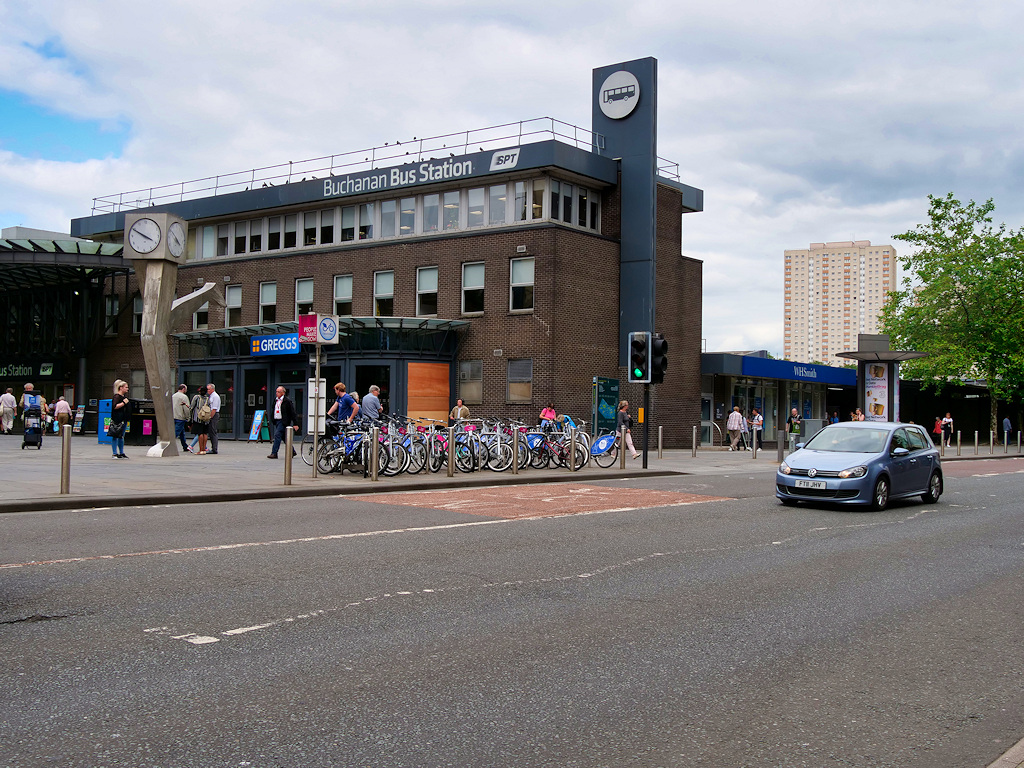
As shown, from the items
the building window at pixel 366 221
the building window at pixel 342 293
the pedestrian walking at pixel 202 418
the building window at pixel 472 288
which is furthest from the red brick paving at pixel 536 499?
the building window at pixel 366 221

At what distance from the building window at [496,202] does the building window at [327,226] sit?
714 cm

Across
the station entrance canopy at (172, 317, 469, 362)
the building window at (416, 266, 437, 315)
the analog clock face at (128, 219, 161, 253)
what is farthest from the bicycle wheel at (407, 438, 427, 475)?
the building window at (416, 266, 437, 315)

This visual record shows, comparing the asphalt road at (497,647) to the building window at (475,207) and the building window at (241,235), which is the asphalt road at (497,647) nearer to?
the building window at (475,207)

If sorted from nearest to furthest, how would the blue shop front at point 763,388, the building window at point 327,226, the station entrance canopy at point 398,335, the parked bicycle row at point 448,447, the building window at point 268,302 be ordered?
the parked bicycle row at point 448,447 < the station entrance canopy at point 398,335 < the building window at point 327,226 < the building window at point 268,302 < the blue shop front at point 763,388

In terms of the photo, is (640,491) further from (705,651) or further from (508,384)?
(508,384)

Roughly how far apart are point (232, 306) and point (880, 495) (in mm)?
31122

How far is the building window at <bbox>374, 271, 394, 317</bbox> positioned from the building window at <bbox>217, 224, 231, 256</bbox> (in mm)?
8404

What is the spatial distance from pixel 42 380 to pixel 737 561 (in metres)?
42.5

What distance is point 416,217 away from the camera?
35344 millimetres

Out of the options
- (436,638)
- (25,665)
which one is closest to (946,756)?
(436,638)

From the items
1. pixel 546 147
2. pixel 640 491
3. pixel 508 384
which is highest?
pixel 546 147

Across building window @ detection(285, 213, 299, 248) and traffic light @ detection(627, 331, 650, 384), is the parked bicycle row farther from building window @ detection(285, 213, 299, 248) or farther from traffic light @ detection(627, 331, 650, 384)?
building window @ detection(285, 213, 299, 248)

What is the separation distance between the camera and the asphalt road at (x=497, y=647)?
4035 millimetres

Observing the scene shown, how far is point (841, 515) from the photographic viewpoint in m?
13.5
